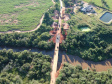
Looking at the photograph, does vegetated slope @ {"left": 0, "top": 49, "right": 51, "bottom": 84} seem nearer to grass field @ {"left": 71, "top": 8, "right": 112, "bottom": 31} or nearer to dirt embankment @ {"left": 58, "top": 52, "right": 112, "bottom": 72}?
dirt embankment @ {"left": 58, "top": 52, "right": 112, "bottom": 72}

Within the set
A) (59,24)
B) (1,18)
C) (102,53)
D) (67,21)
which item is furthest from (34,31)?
(102,53)

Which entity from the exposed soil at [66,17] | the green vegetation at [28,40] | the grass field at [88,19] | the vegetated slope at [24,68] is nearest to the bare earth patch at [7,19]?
the green vegetation at [28,40]

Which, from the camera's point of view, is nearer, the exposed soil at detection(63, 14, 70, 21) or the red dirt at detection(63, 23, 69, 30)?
the red dirt at detection(63, 23, 69, 30)

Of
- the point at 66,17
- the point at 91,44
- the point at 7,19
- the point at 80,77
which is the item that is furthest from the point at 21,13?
the point at 80,77

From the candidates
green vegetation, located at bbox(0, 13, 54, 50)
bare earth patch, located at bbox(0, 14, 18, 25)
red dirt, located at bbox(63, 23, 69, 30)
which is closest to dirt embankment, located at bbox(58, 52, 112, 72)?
green vegetation, located at bbox(0, 13, 54, 50)

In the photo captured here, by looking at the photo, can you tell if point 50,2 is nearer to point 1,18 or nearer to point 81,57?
point 1,18

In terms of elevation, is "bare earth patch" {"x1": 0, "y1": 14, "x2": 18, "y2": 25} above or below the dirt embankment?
above

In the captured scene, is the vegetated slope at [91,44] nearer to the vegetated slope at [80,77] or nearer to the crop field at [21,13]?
the vegetated slope at [80,77]
